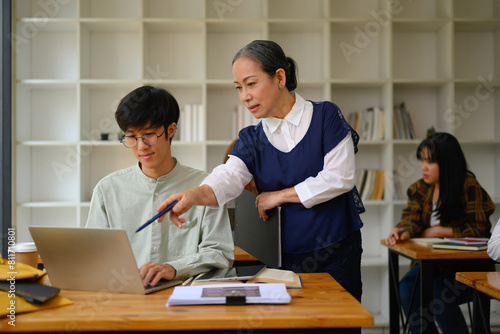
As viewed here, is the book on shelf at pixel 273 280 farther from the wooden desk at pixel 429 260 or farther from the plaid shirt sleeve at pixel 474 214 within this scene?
the plaid shirt sleeve at pixel 474 214

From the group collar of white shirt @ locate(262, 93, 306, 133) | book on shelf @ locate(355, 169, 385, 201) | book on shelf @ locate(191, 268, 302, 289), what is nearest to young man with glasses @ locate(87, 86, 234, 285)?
book on shelf @ locate(191, 268, 302, 289)

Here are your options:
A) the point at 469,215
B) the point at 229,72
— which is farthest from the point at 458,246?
the point at 229,72

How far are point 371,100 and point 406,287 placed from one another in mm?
1665

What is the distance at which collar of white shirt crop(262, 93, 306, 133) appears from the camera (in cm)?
170

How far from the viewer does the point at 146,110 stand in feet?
5.62

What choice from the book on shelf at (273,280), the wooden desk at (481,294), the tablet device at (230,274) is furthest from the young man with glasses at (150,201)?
the wooden desk at (481,294)

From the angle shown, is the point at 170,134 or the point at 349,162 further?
the point at 170,134

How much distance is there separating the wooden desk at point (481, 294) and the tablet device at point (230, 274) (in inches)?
28.4

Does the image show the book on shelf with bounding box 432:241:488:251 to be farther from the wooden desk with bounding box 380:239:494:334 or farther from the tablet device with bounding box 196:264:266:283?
the tablet device with bounding box 196:264:266:283

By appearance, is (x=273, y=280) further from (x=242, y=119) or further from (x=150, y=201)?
(x=242, y=119)

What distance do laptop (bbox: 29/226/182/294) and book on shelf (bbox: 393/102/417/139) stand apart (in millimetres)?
2994

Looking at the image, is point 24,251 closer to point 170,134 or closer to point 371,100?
point 170,134

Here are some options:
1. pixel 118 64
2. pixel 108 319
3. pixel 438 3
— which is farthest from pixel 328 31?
pixel 108 319

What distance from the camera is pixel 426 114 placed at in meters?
4.17
